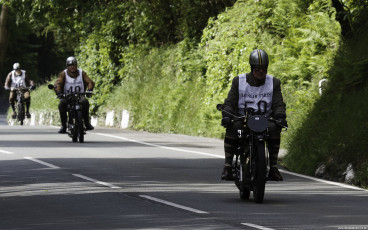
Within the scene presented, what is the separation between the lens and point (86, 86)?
2528cm

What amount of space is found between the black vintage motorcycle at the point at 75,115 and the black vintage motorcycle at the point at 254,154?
457 inches

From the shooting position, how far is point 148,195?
43.7 ft

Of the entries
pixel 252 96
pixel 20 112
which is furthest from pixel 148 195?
pixel 20 112

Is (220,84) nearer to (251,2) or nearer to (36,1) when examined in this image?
(251,2)

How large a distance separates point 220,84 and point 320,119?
314 inches

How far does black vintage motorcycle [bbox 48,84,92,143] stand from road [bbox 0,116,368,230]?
2.41 meters

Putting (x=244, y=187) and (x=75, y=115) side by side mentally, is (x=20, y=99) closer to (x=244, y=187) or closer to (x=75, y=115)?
(x=75, y=115)

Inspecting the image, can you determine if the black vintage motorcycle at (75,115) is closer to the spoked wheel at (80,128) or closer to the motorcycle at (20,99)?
the spoked wheel at (80,128)

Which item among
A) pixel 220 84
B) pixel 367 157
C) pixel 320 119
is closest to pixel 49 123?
pixel 220 84

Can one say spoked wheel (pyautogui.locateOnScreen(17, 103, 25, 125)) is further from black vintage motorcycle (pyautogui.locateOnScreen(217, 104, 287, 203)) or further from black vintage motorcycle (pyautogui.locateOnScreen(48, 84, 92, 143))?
black vintage motorcycle (pyautogui.locateOnScreen(217, 104, 287, 203))

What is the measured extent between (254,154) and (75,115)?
1232 centimetres

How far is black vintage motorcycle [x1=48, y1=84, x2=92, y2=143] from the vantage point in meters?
24.1

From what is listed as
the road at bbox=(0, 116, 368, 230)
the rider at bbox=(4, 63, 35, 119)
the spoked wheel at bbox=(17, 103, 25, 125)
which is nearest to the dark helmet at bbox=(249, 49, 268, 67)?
the road at bbox=(0, 116, 368, 230)

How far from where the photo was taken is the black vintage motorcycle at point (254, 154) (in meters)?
12.4
